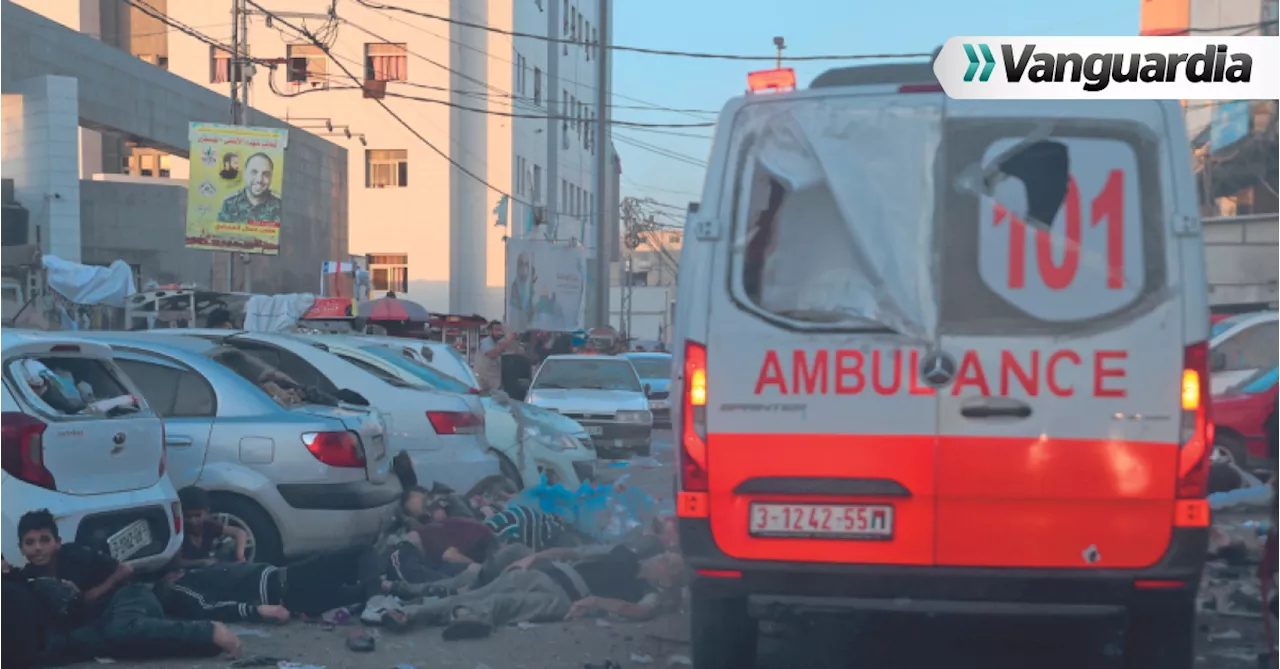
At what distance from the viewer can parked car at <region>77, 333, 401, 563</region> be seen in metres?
7.91

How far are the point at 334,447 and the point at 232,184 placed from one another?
1564 cm

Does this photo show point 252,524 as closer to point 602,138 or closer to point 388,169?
point 602,138

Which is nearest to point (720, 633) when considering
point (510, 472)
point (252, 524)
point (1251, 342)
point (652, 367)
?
point (252, 524)

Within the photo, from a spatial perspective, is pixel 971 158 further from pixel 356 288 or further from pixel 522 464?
pixel 356 288

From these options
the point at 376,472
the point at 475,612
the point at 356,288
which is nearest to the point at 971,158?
the point at 475,612

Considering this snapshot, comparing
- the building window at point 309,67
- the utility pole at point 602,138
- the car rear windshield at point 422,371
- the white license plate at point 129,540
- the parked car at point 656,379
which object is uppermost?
the building window at point 309,67

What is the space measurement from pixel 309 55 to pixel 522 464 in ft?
128

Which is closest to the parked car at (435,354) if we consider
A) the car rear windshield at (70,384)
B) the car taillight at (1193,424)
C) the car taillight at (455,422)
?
the car taillight at (455,422)

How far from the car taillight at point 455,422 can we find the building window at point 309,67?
3908 centimetres

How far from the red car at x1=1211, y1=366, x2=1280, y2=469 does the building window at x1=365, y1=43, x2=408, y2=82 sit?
123 feet

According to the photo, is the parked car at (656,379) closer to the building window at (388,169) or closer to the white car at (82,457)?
the white car at (82,457)

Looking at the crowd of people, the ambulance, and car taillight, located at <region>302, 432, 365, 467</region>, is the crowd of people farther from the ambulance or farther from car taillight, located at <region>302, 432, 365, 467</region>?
the ambulance

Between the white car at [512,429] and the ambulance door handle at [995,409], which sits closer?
the ambulance door handle at [995,409]

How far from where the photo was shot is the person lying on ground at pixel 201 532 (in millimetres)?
7641
